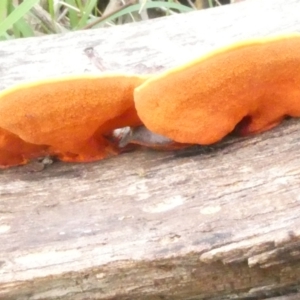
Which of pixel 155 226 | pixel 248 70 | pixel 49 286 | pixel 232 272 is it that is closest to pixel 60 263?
pixel 49 286

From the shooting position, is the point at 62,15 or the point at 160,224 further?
the point at 62,15

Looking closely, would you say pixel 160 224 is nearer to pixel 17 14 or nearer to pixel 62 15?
pixel 17 14

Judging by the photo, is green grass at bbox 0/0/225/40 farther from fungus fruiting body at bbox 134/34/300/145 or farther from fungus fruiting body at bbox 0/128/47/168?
fungus fruiting body at bbox 134/34/300/145

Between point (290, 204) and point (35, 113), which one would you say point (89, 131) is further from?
point (290, 204)

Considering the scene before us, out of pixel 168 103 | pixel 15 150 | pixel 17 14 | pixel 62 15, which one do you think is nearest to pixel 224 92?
pixel 168 103

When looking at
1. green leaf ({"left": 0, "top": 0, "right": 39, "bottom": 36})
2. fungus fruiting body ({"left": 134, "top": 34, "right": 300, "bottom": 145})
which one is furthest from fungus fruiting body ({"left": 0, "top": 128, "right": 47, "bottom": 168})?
green leaf ({"left": 0, "top": 0, "right": 39, "bottom": 36})

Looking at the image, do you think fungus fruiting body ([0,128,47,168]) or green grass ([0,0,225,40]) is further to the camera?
green grass ([0,0,225,40])

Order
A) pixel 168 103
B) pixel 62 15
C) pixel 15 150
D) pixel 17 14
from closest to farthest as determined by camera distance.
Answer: pixel 168 103
pixel 15 150
pixel 17 14
pixel 62 15
